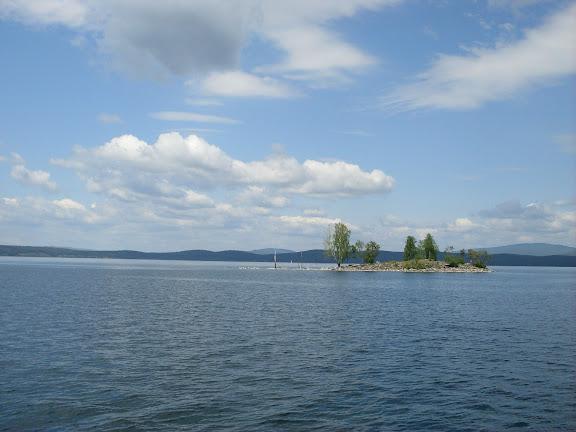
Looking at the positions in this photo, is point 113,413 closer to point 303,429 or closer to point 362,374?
point 303,429

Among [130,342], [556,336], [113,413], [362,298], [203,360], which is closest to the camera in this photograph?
[113,413]

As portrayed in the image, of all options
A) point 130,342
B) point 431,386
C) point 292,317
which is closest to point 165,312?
point 292,317

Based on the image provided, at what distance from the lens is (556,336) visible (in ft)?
206

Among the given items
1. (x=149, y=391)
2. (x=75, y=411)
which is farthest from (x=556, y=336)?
(x=75, y=411)

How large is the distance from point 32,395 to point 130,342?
1977 cm

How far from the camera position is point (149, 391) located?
36.1 metres

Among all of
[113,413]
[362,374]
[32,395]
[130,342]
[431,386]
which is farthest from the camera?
[130,342]

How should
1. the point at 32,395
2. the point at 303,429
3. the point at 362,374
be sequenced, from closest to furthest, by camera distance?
1. the point at 303,429
2. the point at 32,395
3. the point at 362,374

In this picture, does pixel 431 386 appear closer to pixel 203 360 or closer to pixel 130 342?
pixel 203 360

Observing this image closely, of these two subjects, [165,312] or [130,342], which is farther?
[165,312]

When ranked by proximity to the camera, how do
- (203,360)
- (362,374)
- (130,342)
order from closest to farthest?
(362,374), (203,360), (130,342)

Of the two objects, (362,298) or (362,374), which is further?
(362,298)

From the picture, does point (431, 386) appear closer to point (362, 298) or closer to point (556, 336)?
point (556, 336)

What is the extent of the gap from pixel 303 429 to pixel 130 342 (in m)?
31.6
